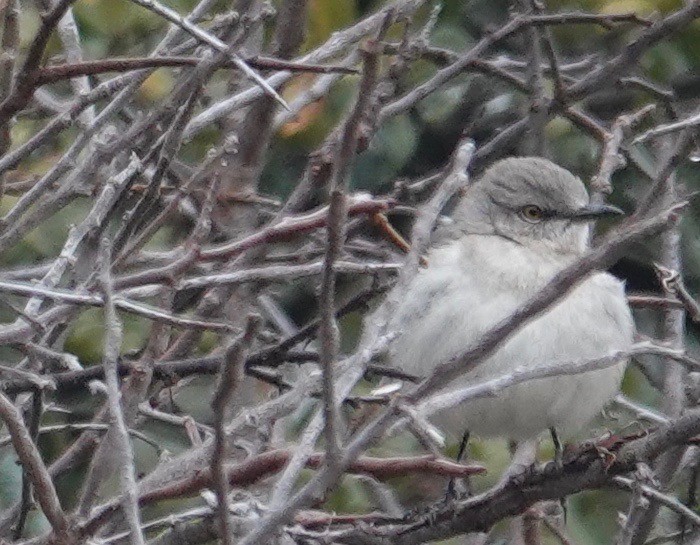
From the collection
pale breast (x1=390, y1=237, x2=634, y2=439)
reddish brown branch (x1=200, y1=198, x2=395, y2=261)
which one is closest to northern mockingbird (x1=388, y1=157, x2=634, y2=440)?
pale breast (x1=390, y1=237, x2=634, y2=439)

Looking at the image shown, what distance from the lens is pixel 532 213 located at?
18.0 ft

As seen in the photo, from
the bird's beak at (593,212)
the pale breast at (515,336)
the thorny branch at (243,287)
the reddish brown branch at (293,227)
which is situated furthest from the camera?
the bird's beak at (593,212)

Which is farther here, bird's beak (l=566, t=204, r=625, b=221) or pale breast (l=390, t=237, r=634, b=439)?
bird's beak (l=566, t=204, r=625, b=221)

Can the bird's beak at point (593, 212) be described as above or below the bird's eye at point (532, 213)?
above

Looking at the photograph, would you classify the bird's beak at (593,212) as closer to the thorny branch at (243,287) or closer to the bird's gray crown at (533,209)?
the bird's gray crown at (533,209)

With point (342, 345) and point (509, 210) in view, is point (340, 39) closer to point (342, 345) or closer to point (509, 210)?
point (509, 210)

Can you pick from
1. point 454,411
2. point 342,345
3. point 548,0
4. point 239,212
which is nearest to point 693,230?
point 548,0

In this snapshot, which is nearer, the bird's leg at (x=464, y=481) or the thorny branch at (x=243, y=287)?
the thorny branch at (x=243, y=287)

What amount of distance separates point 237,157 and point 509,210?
5.27 ft

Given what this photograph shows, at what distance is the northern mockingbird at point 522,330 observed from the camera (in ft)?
14.7

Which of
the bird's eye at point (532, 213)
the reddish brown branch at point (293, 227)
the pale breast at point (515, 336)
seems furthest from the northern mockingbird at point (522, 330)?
the reddish brown branch at point (293, 227)

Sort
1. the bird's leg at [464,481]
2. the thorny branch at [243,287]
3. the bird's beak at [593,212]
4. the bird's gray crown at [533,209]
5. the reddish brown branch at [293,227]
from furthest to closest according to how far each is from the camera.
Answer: the bird's gray crown at [533,209] → the bird's beak at [593,212] → the bird's leg at [464,481] → the reddish brown branch at [293,227] → the thorny branch at [243,287]

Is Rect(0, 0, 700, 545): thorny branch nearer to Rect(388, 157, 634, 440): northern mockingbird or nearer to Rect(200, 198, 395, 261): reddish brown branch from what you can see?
Rect(200, 198, 395, 261): reddish brown branch

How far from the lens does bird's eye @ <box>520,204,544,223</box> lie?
545 cm
